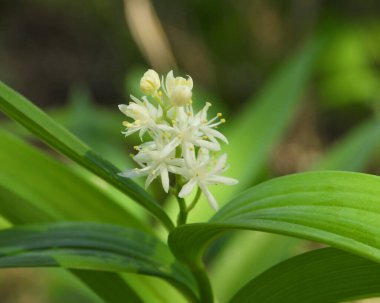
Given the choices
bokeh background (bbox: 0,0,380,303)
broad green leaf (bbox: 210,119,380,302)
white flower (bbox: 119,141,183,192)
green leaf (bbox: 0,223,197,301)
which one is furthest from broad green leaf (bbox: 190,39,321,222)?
white flower (bbox: 119,141,183,192)

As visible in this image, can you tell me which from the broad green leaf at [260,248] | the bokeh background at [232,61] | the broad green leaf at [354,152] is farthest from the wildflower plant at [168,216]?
the bokeh background at [232,61]

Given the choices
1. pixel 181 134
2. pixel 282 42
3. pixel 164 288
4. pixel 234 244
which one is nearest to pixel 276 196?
pixel 181 134

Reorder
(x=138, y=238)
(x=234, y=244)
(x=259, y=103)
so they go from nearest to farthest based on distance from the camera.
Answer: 1. (x=138, y=238)
2. (x=234, y=244)
3. (x=259, y=103)

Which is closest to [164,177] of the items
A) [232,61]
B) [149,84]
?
[149,84]

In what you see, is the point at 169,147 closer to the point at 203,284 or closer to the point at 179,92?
the point at 179,92

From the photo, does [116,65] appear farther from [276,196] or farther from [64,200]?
[276,196]

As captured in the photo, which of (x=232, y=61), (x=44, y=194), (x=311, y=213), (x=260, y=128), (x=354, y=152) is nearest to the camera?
(x=311, y=213)

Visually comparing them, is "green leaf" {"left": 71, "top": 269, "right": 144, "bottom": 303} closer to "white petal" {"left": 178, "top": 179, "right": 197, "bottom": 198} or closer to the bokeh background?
"white petal" {"left": 178, "top": 179, "right": 197, "bottom": 198}
